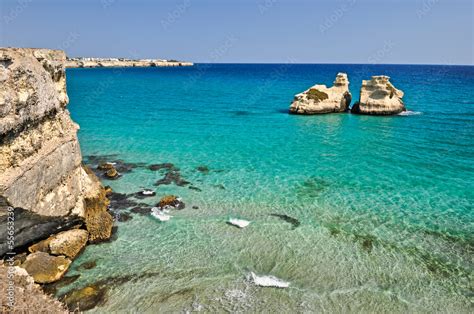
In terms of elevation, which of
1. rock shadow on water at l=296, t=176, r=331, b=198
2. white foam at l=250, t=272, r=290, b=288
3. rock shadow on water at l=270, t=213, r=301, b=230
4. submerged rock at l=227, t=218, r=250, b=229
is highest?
rock shadow on water at l=296, t=176, r=331, b=198

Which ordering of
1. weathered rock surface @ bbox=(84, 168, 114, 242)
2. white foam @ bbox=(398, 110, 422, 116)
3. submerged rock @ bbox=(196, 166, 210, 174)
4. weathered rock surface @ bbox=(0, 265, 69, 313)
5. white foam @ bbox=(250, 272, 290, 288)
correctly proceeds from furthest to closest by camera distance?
white foam @ bbox=(398, 110, 422, 116), submerged rock @ bbox=(196, 166, 210, 174), weathered rock surface @ bbox=(84, 168, 114, 242), white foam @ bbox=(250, 272, 290, 288), weathered rock surface @ bbox=(0, 265, 69, 313)

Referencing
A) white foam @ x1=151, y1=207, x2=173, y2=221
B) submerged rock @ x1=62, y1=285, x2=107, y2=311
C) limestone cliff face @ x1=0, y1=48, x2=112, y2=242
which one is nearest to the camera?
limestone cliff face @ x1=0, y1=48, x2=112, y2=242

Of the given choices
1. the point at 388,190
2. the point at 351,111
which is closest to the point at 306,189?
the point at 388,190

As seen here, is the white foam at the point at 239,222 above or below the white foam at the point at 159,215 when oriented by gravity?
above

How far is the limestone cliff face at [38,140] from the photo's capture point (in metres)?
10.7

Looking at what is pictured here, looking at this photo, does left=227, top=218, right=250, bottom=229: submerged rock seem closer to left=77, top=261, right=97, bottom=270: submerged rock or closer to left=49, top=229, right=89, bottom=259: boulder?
left=77, top=261, right=97, bottom=270: submerged rock

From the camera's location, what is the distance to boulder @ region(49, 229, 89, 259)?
12844mm

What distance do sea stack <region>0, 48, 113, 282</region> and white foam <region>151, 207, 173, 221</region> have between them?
221 cm

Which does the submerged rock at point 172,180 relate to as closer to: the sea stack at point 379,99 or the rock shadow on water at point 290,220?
the rock shadow on water at point 290,220

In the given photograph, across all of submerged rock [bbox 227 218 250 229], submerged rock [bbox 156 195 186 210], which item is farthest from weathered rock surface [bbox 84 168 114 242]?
submerged rock [bbox 227 218 250 229]

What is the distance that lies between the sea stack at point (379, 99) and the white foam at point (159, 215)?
39060 millimetres

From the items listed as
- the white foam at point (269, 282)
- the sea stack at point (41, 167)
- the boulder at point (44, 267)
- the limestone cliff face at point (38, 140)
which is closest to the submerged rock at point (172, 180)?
the sea stack at point (41, 167)

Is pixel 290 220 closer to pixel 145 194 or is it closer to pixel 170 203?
pixel 170 203

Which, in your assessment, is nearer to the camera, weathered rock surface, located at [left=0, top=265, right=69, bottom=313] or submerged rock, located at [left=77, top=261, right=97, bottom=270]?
weathered rock surface, located at [left=0, top=265, right=69, bottom=313]
